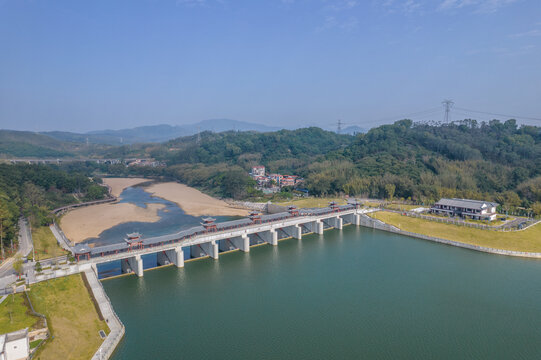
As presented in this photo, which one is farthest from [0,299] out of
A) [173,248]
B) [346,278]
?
[346,278]

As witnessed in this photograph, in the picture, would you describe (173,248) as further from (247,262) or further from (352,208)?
(352,208)

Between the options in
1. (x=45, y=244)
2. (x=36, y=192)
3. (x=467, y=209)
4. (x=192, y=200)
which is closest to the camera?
(x=45, y=244)

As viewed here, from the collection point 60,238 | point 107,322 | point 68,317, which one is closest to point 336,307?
point 107,322

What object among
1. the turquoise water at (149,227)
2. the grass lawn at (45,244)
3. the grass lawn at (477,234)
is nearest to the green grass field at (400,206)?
the grass lawn at (477,234)

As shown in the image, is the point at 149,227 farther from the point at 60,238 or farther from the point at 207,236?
the point at 207,236

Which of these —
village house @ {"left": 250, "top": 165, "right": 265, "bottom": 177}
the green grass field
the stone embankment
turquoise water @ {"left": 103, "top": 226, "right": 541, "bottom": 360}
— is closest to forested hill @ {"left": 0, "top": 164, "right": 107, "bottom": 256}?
turquoise water @ {"left": 103, "top": 226, "right": 541, "bottom": 360}

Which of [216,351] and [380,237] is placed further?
[380,237]

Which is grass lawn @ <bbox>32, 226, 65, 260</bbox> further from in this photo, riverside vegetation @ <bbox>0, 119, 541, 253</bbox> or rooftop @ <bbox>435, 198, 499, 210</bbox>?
rooftop @ <bbox>435, 198, 499, 210</bbox>
